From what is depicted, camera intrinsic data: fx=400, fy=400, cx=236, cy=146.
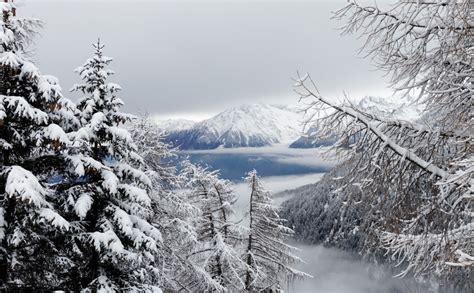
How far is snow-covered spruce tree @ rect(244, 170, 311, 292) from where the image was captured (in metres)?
17.4

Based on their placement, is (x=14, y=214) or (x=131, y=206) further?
(x=131, y=206)

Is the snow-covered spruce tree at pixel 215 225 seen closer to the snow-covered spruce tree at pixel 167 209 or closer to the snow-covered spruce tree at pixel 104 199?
the snow-covered spruce tree at pixel 167 209

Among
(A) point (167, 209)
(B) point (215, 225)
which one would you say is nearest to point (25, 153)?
(A) point (167, 209)

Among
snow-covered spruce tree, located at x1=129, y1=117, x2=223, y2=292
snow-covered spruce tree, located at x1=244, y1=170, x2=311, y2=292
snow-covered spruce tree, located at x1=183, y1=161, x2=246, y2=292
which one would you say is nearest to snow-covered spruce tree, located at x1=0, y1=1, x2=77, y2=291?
snow-covered spruce tree, located at x1=129, y1=117, x2=223, y2=292

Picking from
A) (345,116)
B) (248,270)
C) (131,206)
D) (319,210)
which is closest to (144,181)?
(131,206)

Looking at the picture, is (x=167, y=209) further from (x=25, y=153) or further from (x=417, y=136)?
(x=417, y=136)

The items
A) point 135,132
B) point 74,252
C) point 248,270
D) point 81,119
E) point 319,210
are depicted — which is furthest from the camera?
point 319,210

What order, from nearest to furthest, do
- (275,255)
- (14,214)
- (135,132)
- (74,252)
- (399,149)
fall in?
(399,149)
(14,214)
(74,252)
(135,132)
(275,255)

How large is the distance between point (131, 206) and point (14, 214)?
2.70 meters

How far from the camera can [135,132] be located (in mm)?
13852

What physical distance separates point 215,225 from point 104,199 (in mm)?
8615

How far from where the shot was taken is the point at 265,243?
58.6 ft

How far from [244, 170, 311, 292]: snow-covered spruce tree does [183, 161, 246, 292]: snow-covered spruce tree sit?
65 centimetres

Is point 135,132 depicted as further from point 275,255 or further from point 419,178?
point 419,178
